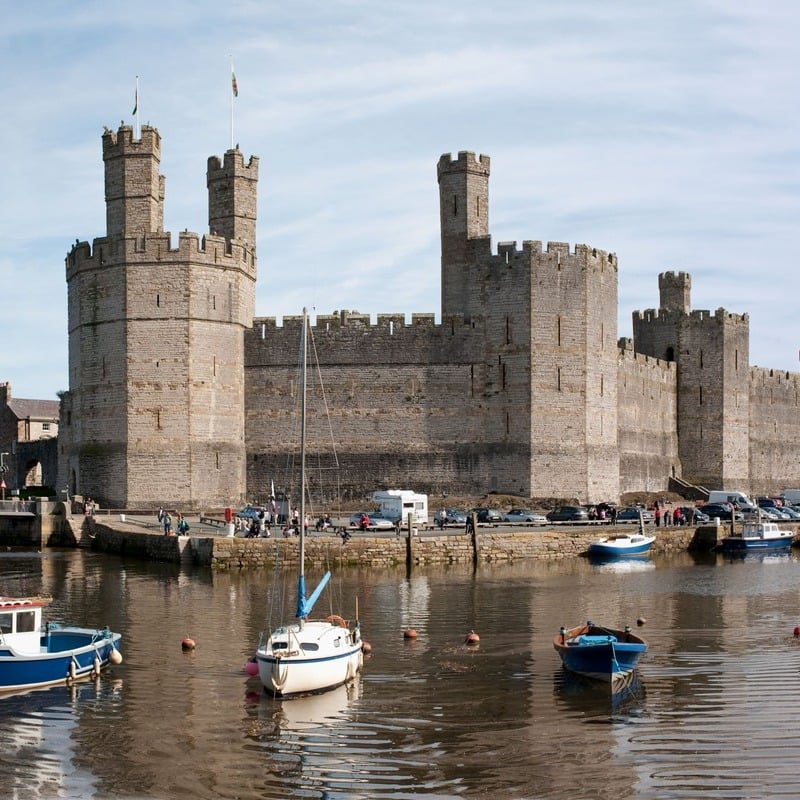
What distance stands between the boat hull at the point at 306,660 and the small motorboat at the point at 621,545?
73.4ft

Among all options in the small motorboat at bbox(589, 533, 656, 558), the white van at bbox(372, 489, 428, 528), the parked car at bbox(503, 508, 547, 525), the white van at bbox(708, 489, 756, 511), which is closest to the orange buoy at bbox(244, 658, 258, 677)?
the small motorboat at bbox(589, 533, 656, 558)

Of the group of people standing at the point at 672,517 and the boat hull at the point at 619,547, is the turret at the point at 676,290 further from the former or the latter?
the boat hull at the point at 619,547

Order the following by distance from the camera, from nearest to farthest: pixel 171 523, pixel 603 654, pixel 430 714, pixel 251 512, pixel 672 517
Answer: pixel 430 714 → pixel 603 654 → pixel 171 523 → pixel 251 512 → pixel 672 517

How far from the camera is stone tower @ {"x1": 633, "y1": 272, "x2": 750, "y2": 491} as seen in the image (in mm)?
62469

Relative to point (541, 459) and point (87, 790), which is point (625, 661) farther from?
point (541, 459)

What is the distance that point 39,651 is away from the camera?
22906 mm

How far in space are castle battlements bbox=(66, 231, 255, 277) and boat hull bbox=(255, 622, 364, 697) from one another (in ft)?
95.1

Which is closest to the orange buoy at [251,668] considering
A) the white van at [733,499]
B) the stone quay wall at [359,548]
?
the stone quay wall at [359,548]

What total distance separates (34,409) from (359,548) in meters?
47.7

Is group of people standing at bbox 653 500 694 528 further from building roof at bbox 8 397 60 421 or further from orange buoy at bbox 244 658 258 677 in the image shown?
building roof at bbox 8 397 60 421

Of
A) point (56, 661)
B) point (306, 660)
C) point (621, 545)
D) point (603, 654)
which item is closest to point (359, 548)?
point (621, 545)

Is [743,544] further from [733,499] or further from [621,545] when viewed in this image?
[733,499]

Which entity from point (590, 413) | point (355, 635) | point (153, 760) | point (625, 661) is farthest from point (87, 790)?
point (590, 413)

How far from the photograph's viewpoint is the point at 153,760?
17.5 metres
